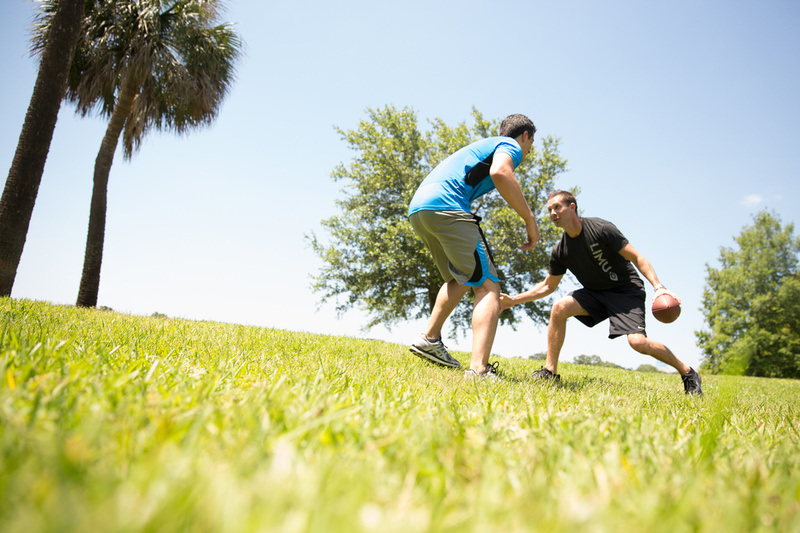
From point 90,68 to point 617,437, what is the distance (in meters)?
16.5

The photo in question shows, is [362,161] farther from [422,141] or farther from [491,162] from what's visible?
[491,162]

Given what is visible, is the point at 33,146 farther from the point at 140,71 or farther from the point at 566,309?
the point at 566,309

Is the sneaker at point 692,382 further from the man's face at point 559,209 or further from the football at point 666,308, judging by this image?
the man's face at point 559,209

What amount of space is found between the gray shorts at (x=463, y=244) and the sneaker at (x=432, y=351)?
2.25 feet

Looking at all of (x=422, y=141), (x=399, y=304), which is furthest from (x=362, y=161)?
(x=399, y=304)

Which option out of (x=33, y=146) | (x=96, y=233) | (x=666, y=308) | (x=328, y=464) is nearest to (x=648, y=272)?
(x=666, y=308)

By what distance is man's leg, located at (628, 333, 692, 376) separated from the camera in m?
4.38

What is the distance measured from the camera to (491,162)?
4.12m


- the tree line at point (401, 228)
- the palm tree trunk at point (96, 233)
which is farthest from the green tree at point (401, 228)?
the palm tree trunk at point (96, 233)

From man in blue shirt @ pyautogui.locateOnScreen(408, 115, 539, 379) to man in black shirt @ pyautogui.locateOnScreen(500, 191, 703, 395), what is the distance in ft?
1.80

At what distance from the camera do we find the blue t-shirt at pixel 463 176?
13.2 ft

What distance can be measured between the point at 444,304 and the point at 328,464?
3524 mm

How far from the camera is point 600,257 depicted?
15.7ft

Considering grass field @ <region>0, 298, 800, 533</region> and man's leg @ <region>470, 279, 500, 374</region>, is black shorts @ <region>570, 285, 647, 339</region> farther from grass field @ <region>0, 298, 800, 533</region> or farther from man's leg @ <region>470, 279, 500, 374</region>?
grass field @ <region>0, 298, 800, 533</region>
